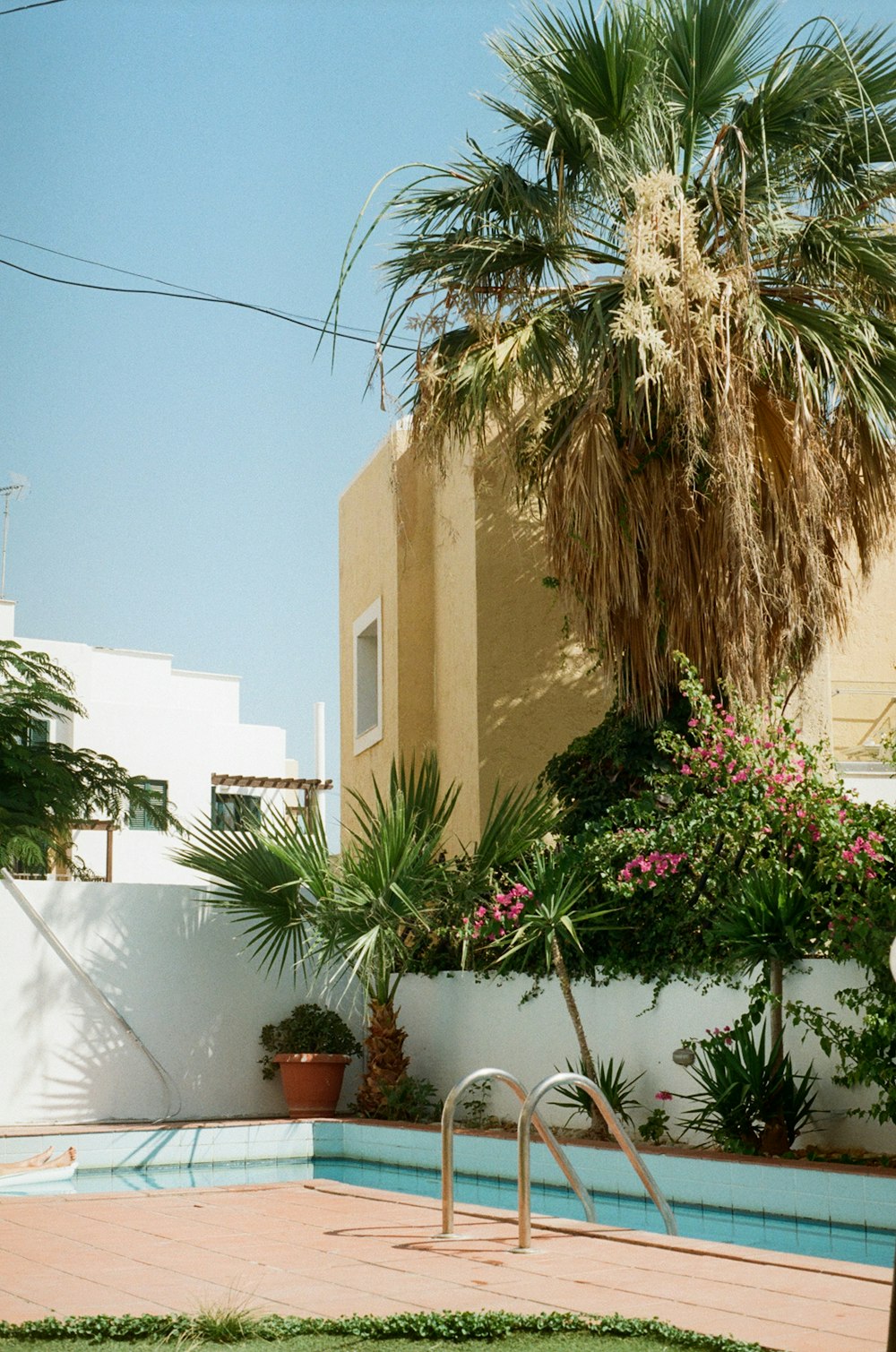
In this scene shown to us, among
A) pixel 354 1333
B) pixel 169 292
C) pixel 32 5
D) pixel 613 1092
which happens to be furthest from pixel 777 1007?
pixel 169 292

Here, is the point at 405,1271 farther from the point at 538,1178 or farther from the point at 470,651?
the point at 470,651

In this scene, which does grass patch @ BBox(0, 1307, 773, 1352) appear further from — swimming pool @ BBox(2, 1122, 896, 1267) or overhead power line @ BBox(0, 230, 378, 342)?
overhead power line @ BBox(0, 230, 378, 342)

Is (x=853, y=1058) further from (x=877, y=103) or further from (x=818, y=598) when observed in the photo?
(x=877, y=103)

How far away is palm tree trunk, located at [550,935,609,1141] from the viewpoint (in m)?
10.1

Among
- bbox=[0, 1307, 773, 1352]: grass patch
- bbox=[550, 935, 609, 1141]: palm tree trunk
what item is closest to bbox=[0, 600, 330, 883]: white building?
bbox=[550, 935, 609, 1141]: palm tree trunk

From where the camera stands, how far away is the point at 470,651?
14.9 meters

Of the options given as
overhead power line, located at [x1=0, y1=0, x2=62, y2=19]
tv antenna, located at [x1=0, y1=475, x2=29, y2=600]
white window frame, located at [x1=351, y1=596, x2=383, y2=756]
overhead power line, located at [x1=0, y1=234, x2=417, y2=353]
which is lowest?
white window frame, located at [x1=351, y1=596, x2=383, y2=756]

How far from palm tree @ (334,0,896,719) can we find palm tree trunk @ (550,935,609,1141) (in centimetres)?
216

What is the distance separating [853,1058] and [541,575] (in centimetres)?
745

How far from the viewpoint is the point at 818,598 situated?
10898mm

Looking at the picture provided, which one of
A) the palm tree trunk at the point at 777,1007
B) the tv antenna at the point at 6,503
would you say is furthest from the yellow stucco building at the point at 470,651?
the tv antenna at the point at 6,503

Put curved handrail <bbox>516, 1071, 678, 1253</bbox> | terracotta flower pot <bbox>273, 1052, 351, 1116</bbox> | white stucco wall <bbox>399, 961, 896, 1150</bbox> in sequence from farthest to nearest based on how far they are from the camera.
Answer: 1. terracotta flower pot <bbox>273, 1052, 351, 1116</bbox>
2. white stucco wall <bbox>399, 961, 896, 1150</bbox>
3. curved handrail <bbox>516, 1071, 678, 1253</bbox>

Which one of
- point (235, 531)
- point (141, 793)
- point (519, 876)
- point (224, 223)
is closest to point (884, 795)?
point (519, 876)

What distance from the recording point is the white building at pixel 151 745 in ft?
99.5
